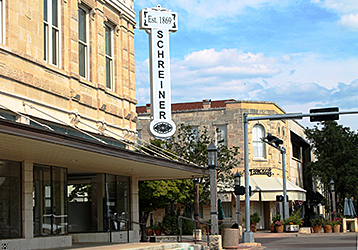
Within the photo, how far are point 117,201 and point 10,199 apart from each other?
6.71 meters

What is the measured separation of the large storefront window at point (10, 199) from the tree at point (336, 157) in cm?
4063

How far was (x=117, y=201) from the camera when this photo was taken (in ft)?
68.5

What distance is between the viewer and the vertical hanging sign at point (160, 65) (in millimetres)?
19688

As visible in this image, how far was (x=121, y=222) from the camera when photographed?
2092 centimetres

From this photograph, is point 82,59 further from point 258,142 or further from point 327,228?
point 258,142

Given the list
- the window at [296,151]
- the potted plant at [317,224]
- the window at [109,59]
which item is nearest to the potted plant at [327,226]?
the potted plant at [317,224]

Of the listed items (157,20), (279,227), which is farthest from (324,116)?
(279,227)

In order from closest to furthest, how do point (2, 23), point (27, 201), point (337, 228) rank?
point (2, 23) < point (27, 201) < point (337, 228)

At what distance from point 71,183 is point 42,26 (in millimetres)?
7328

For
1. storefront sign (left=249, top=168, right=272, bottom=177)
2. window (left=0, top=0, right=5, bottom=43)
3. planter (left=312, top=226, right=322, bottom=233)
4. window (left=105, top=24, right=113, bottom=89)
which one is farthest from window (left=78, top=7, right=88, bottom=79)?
storefront sign (left=249, top=168, right=272, bottom=177)

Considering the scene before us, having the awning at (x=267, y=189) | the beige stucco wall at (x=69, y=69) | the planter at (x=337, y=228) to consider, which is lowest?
the planter at (x=337, y=228)

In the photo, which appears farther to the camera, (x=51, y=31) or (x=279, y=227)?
(x=279, y=227)

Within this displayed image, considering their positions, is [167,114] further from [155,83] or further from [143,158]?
[143,158]

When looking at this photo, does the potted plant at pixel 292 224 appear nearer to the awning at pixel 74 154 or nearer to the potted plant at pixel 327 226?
the potted plant at pixel 327 226
